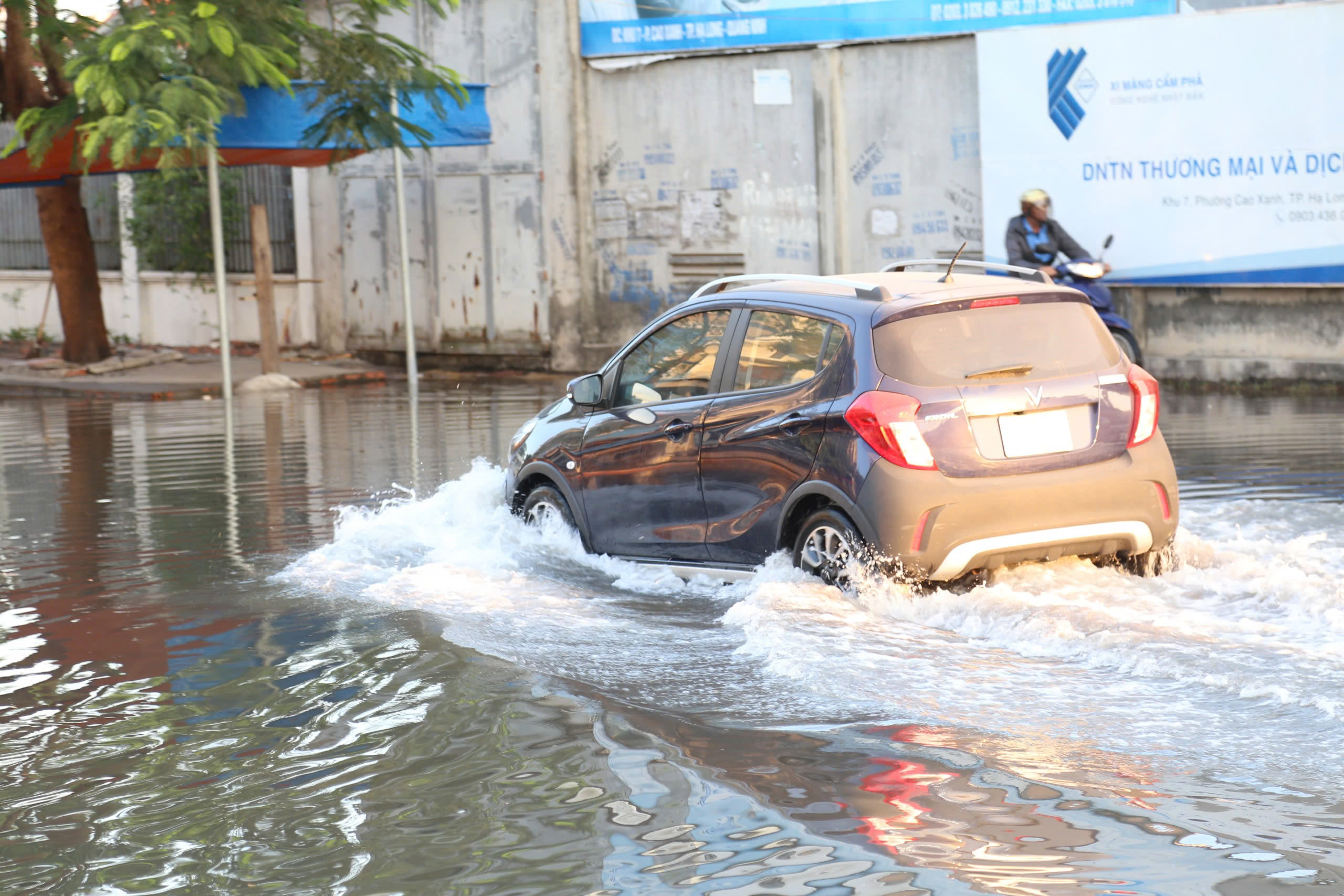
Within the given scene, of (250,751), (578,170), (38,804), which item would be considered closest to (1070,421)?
(250,751)

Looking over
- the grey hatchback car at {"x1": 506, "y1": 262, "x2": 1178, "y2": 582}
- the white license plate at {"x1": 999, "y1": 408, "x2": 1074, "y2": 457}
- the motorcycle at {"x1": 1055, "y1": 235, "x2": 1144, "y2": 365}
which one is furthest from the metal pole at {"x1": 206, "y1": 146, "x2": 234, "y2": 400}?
the white license plate at {"x1": 999, "y1": 408, "x2": 1074, "y2": 457}

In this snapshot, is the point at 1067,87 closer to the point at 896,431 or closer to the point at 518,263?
the point at 518,263

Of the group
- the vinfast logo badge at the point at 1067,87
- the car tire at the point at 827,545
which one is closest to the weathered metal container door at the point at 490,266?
the vinfast logo badge at the point at 1067,87

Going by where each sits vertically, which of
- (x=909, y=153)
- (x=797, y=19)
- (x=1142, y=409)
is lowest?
(x=1142, y=409)

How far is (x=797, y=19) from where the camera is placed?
19.4 m

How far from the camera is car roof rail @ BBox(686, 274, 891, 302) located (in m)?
7.11

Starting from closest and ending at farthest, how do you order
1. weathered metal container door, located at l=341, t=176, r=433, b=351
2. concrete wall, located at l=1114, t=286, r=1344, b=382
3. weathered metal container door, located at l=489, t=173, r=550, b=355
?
1. concrete wall, located at l=1114, t=286, r=1344, b=382
2. weathered metal container door, located at l=489, t=173, r=550, b=355
3. weathered metal container door, located at l=341, t=176, r=433, b=351

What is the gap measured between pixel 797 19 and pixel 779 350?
12.8 meters

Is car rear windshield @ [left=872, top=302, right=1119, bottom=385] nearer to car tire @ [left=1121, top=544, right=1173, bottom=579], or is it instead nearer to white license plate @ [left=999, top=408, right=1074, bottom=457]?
white license plate @ [left=999, top=408, right=1074, bottom=457]

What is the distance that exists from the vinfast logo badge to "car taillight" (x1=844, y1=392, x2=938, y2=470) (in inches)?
463

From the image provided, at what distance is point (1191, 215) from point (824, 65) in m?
4.76

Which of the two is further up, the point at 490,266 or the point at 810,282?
the point at 490,266

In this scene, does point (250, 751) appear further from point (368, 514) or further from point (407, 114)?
point (407, 114)

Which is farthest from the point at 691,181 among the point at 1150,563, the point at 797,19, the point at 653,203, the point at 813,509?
the point at 1150,563
